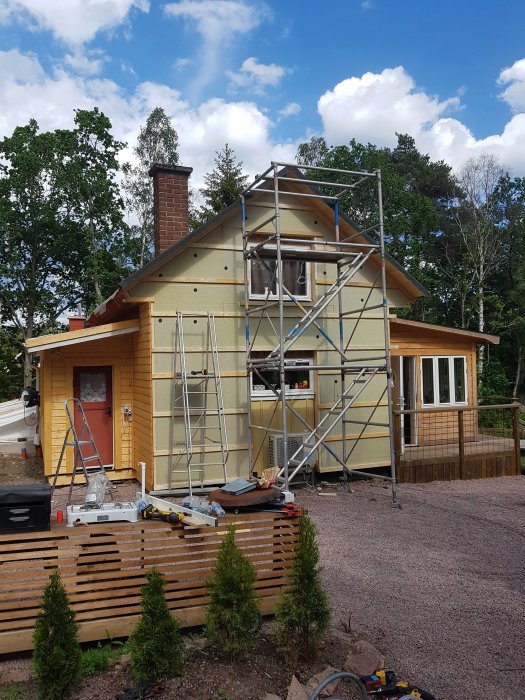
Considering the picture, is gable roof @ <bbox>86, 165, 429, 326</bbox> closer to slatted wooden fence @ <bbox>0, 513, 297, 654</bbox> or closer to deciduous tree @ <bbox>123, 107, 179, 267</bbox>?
slatted wooden fence @ <bbox>0, 513, 297, 654</bbox>

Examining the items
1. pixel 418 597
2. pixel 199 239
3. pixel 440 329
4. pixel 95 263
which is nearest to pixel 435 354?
pixel 440 329

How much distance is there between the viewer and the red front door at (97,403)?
11266mm

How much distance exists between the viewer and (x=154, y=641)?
3857mm

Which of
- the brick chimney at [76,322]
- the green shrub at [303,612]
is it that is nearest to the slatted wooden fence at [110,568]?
the green shrub at [303,612]

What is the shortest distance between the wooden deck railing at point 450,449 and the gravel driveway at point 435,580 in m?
0.97

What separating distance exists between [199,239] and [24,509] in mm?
6718

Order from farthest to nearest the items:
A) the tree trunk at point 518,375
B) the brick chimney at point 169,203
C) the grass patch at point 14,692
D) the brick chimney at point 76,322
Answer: the tree trunk at point 518,375 < the brick chimney at point 76,322 < the brick chimney at point 169,203 < the grass patch at point 14,692

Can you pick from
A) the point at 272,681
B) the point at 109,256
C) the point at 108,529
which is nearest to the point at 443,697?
A: the point at 272,681

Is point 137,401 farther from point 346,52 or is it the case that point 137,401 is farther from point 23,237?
point 23,237

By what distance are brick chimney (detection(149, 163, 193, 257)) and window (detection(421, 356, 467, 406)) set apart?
22.5 ft

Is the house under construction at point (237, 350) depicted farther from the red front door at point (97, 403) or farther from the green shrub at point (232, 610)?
the green shrub at point (232, 610)

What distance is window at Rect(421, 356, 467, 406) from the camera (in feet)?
47.8

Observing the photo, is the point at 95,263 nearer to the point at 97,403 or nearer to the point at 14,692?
the point at 97,403

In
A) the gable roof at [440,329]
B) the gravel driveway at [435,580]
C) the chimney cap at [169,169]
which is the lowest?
the gravel driveway at [435,580]
